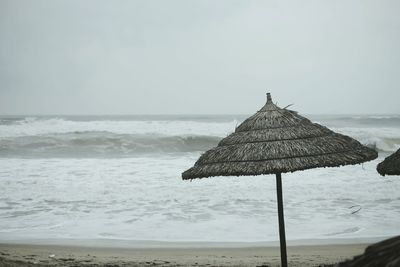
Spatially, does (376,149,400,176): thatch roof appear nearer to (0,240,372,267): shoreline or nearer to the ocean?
(0,240,372,267): shoreline

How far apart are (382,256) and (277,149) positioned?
3044mm

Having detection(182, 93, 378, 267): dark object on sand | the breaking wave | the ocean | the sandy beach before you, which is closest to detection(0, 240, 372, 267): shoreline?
the sandy beach

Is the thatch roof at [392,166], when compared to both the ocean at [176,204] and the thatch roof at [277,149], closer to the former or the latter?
the thatch roof at [277,149]

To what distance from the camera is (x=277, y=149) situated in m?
4.74

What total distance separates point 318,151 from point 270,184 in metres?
8.14

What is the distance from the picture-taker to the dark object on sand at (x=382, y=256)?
5.40 ft

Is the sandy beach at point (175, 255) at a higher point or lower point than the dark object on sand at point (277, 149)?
lower

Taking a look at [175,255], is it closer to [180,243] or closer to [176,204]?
[180,243]

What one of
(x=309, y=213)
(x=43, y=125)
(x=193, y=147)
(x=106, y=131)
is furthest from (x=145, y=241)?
(x=43, y=125)

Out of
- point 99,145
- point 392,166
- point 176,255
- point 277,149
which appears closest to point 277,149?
point 277,149

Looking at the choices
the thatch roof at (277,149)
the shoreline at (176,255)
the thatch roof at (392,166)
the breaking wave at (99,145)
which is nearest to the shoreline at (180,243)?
the shoreline at (176,255)

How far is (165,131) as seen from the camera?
109ft

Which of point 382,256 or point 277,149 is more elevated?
point 277,149

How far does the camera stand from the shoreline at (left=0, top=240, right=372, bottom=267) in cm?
636
